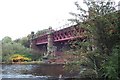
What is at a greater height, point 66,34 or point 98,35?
point 66,34

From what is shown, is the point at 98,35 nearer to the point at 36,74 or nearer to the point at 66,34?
the point at 36,74

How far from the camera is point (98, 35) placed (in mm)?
21500

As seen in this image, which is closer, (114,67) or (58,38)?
(114,67)

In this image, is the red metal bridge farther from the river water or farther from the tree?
the river water

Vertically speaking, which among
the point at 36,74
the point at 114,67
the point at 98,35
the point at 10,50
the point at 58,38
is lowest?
the point at 36,74

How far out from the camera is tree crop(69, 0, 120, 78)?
2127 centimetres

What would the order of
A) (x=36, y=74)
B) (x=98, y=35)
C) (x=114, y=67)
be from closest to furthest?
(x=114, y=67) < (x=98, y=35) < (x=36, y=74)

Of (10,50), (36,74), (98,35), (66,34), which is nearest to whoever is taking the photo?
(98,35)

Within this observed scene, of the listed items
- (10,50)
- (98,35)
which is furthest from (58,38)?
(98,35)

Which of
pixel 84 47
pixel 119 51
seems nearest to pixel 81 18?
pixel 84 47

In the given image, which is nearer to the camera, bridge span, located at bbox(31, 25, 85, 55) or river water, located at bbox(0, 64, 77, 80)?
bridge span, located at bbox(31, 25, 85, 55)

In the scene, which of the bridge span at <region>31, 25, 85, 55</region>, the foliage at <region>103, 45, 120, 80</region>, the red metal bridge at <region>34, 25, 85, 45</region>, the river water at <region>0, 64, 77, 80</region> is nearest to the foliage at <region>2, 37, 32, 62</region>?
the bridge span at <region>31, 25, 85, 55</region>

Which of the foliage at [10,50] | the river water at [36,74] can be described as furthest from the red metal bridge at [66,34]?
the foliage at [10,50]

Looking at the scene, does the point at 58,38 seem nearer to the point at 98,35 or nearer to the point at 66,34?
the point at 66,34
